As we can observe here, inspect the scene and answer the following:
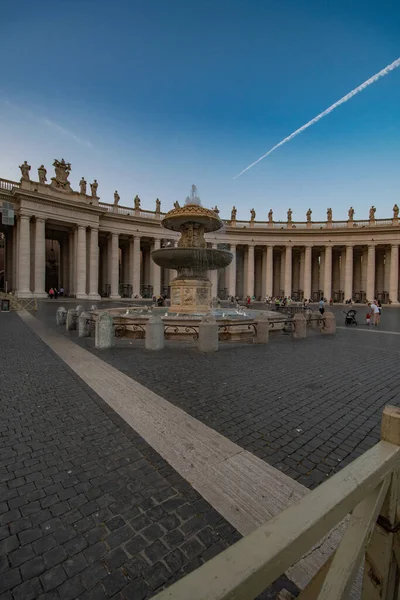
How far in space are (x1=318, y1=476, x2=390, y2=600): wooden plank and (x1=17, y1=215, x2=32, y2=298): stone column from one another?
4181 centimetres

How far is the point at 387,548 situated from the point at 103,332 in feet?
33.1

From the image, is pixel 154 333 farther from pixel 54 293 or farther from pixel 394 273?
pixel 394 273

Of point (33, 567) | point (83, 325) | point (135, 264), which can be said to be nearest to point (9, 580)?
point (33, 567)

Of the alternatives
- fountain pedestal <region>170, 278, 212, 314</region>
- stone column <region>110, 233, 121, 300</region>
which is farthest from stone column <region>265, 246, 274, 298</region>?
fountain pedestal <region>170, 278, 212, 314</region>

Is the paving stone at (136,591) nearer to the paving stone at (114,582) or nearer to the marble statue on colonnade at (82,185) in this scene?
the paving stone at (114,582)

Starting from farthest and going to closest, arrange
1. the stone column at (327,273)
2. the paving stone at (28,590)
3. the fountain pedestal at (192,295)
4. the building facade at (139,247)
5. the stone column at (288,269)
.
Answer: the stone column at (288,269)
the stone column at (327,273)
the building facade at (139,247)
the fountain pedestal at (192,295)
the paving stone at (28,590)

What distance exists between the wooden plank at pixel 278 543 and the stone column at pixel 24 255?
41795 millimetres

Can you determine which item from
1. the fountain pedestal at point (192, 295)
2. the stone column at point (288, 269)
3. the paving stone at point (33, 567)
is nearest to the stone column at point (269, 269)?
the stone column at point (288, 269)

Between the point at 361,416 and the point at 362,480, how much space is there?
441 centimetres

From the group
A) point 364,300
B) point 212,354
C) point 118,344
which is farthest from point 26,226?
point 364,300

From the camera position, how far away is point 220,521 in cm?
276

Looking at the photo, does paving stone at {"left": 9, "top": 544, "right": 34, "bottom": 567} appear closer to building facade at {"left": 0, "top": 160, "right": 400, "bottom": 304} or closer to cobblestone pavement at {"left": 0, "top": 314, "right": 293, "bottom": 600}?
cobblestone pavement at {"left": 0, "top": 314, "right": 293, "bottom": 600}

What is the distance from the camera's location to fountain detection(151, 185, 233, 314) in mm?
16594

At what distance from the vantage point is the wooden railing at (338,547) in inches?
35.1
